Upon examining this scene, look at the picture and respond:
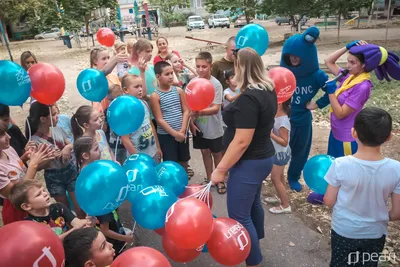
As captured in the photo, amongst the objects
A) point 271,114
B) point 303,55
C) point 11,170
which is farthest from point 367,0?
point 11,170

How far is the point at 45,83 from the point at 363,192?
2.67 meters

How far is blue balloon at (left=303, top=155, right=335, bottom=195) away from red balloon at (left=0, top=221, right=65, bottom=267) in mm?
2170

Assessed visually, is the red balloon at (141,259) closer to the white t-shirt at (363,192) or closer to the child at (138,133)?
the white t-shirt at (363,192)

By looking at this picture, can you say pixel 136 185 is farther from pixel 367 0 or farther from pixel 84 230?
pixel 367 0

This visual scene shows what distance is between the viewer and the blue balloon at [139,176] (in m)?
2.57

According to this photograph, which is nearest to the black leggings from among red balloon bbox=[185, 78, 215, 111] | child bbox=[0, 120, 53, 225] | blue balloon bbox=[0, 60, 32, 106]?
red balloon bbox=[185, 78, 215, 111]

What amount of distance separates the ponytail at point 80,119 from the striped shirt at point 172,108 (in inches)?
33.1

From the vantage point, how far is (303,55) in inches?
137

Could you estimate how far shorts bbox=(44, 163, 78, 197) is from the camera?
297cm

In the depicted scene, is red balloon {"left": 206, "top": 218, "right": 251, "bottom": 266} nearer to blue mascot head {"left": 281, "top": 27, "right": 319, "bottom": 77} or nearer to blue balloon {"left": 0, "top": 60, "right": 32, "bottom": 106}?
blue balloon {"left": 0, "top": 60, "right": 32, "bottom": 106}

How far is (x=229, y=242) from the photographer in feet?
7.20

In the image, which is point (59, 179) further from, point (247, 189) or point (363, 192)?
point (363, 192)

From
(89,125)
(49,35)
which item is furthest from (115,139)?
(49,35)

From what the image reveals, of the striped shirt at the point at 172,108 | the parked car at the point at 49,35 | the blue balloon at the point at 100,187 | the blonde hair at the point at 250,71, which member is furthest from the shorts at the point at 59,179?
the parked car at the point at 49,35
